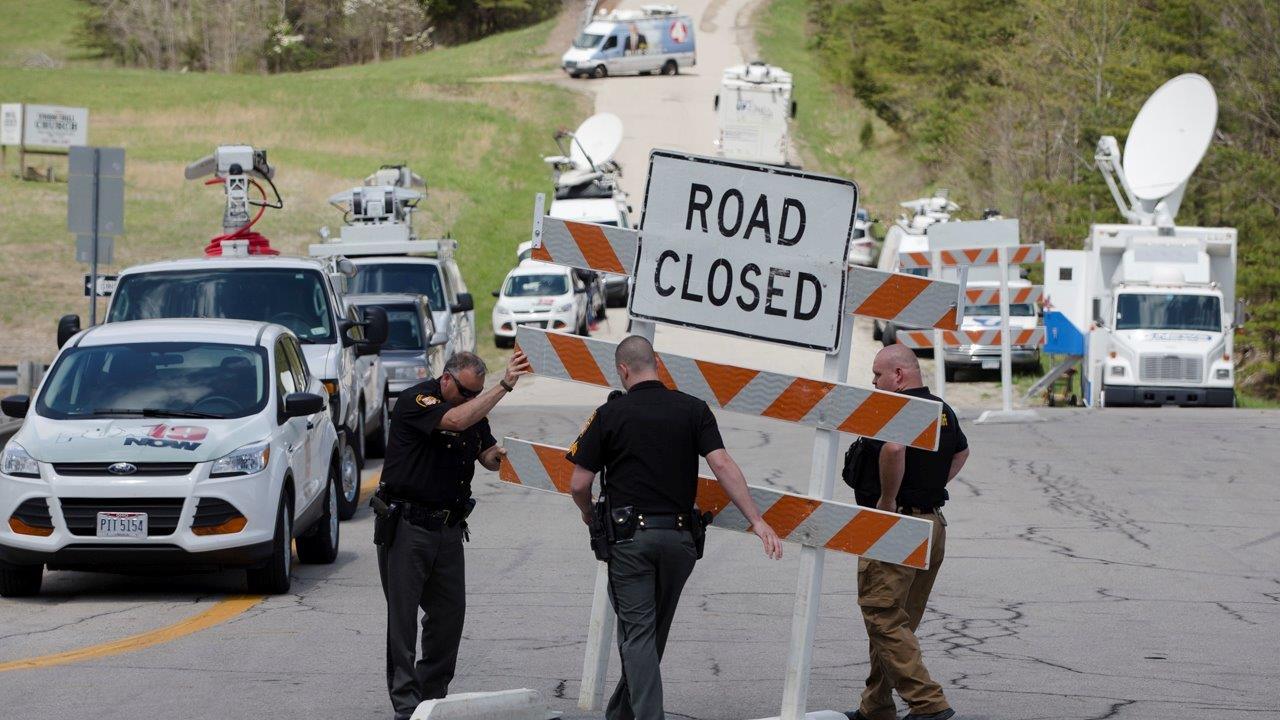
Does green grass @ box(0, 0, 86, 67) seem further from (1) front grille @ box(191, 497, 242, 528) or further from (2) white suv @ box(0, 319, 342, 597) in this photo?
(1) front grille @ box(191, 497, 242, 528)

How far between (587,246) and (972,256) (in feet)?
48.8

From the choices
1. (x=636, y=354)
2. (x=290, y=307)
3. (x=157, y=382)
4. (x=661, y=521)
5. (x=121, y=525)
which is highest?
(x=290, y=307)

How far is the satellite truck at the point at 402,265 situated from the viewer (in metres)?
25.0

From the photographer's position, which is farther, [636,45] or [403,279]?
[636,45]

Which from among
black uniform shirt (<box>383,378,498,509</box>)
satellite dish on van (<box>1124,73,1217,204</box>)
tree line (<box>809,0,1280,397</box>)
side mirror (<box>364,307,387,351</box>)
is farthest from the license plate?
tree line (<box>809,0,1280,397</box>)

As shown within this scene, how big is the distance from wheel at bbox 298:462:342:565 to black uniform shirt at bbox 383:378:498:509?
5.22 meters

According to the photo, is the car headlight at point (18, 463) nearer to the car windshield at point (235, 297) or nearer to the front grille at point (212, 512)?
the front grille at point (212, 512)

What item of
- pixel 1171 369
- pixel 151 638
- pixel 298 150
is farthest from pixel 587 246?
pixel 298 150

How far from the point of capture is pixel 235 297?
16453mm

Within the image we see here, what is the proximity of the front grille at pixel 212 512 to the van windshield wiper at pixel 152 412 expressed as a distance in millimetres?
825

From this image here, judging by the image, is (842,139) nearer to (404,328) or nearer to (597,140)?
(597,140)

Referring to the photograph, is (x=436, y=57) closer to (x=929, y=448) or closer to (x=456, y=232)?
(x=456, y=232)

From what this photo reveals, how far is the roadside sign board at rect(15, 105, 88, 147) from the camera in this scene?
176 ft

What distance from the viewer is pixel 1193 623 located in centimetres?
1037
